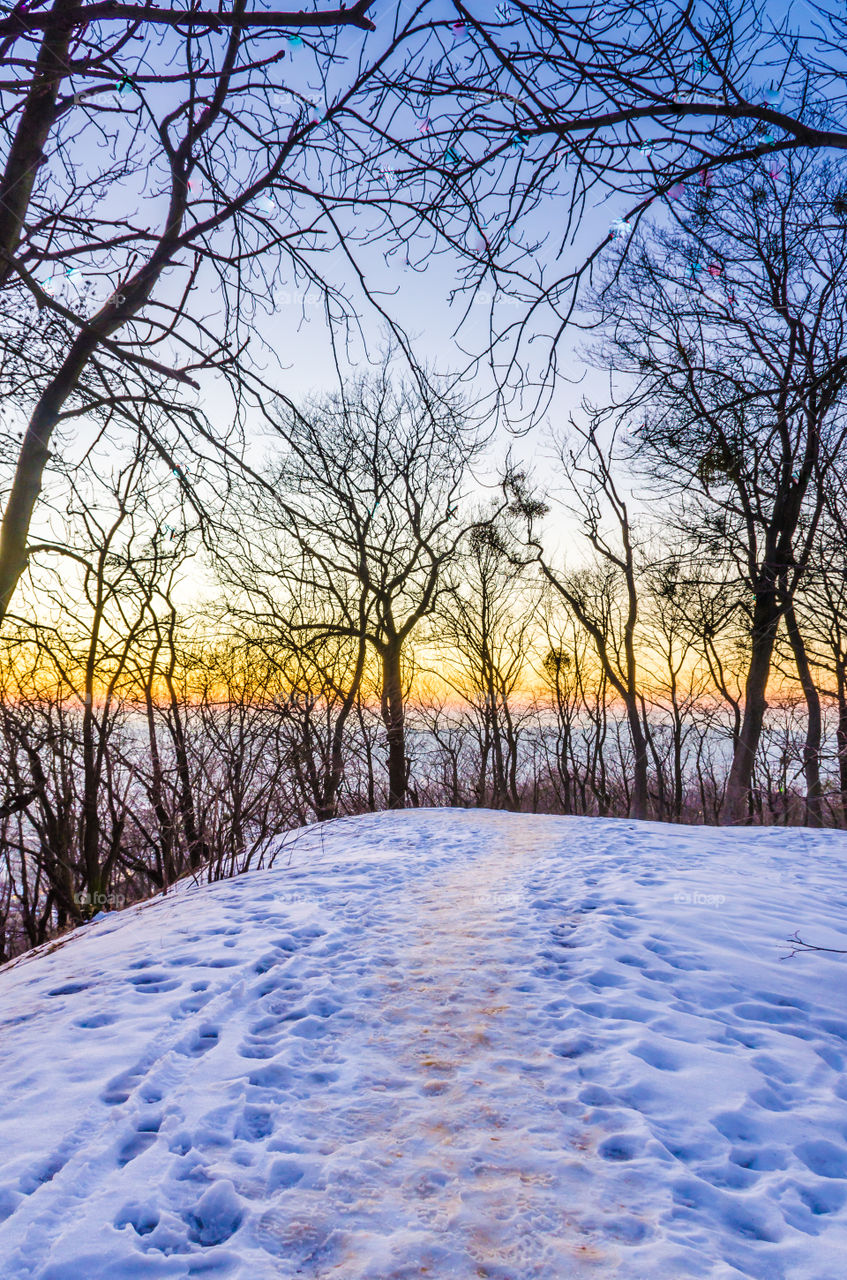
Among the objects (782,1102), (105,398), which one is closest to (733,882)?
(782,1102)

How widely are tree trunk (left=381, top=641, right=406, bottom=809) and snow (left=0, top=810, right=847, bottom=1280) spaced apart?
37.2ft

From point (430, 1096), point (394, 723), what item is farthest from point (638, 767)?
point (430, 1096)

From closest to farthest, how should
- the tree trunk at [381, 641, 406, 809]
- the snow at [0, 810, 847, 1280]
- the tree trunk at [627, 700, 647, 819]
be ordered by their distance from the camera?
the snow at [0, 810, 847, 1280] → the tree trunk at [381, 641, 406, 809] → the tree trunk at [627, 700, 647, 819]

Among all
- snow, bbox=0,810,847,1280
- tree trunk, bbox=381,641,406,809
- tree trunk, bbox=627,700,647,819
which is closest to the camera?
snow, bbox=0,810,847,1280

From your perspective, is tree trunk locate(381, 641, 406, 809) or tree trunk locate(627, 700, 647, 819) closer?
tree trunk locate(381, 641, 406, 809)

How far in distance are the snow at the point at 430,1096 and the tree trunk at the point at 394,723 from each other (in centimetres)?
1134

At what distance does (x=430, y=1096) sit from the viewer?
102 inches

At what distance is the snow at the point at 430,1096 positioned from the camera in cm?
184

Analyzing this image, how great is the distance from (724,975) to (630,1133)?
1.78 metres

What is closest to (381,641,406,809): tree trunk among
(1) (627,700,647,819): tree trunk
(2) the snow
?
(1) (627,700,647,819): tree trunk

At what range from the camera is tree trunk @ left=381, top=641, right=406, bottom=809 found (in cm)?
1692

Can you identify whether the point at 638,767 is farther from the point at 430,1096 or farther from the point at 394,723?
the point at 430,1096

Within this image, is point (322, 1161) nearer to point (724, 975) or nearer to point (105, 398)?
point (724, 975)

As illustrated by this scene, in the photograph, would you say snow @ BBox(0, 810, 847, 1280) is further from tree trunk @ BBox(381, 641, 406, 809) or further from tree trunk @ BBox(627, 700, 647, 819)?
tree trunk @ BBox(627, 700, 647, 819)
